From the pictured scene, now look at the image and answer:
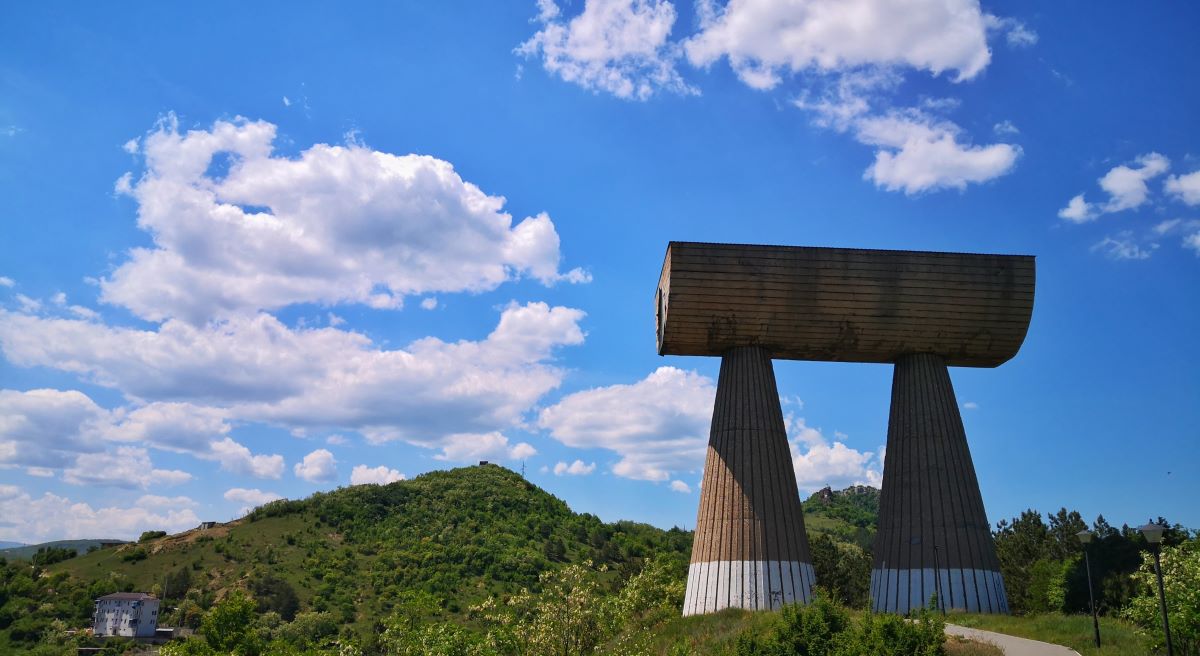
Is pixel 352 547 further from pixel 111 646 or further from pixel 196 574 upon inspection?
pixel 111 646

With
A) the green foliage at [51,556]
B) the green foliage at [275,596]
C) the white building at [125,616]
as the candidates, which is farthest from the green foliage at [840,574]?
the green foliage at [51,556]

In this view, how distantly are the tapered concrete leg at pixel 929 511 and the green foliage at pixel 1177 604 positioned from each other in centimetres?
617

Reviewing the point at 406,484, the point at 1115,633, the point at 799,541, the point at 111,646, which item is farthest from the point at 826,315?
the point at 406,484

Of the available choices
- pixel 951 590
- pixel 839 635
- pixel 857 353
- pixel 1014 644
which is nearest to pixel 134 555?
pixel 857 353

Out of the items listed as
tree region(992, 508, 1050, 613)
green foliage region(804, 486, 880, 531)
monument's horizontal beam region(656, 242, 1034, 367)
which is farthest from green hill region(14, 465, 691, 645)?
green foliage region(804, 486, 880, 531)

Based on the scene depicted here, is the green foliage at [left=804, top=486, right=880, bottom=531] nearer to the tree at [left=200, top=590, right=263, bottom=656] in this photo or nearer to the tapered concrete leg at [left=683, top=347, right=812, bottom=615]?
the tree at [left=200, top=590, right=263, bottom=656]

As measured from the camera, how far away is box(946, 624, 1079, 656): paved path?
51.3 feet

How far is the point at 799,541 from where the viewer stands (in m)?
22.2

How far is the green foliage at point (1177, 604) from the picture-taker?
1401cm

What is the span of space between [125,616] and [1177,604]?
62455 mm

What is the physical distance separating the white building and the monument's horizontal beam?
167ft

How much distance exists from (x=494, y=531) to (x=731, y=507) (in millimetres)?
53717

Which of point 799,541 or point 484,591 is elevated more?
point 799,541

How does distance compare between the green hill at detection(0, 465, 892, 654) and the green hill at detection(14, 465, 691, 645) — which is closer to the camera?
the green hill at detection(0, 465, 892, 654)
